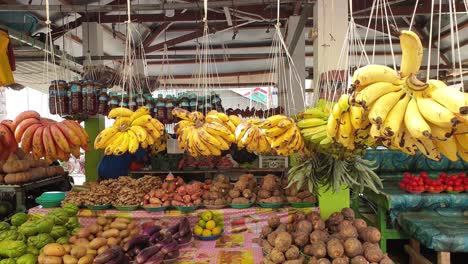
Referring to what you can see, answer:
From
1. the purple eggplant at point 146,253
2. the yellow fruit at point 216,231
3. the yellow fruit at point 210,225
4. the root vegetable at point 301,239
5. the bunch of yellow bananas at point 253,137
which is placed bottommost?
the yellow fruit at point 216,231

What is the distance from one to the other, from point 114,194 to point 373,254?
2595 millimetres

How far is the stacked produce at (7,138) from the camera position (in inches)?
95.3

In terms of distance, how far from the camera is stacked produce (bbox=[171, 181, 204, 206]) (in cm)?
362

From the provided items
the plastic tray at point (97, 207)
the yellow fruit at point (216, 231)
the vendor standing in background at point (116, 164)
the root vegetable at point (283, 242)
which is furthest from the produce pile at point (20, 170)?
the root vegetable at point (283, 242)

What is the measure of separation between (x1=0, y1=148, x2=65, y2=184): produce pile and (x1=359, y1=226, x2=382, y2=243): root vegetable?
16.2ft

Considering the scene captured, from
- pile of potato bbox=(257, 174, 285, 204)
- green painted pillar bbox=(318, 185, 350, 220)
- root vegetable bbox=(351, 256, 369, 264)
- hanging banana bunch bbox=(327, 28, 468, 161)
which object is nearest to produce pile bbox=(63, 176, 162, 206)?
pile of potato bbox=(257, 174, 285, 204)

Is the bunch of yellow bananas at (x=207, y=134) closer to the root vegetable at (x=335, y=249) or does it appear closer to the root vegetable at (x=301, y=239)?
the root vegetable at (x=301, y=239)

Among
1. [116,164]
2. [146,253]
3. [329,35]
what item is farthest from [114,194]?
[329,35]

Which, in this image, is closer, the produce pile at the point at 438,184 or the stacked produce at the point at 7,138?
the stacked produce at the point at 7,138

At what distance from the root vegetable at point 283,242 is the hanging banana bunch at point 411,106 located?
119cm

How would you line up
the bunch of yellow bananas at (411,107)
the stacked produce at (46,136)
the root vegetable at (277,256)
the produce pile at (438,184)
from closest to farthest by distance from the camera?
the bunch of yellow bananas at (411,107) < the root vegetable at (277,256) < the stacked produce at (46,136) < the produce pile at (438,184)

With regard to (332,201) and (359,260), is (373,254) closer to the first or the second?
(359,260)

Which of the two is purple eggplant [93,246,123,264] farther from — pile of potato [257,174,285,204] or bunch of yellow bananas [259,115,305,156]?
pile of potato [257,174,285,204]

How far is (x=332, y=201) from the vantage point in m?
3.35
